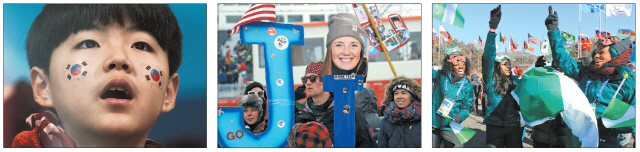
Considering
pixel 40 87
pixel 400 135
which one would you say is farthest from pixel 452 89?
pixel 40 87

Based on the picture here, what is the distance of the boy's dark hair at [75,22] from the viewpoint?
176 inches

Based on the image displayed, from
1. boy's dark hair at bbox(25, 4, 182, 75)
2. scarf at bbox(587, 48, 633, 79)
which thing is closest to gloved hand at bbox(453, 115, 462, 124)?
scarf at bbox(587, 48, 633, 79)

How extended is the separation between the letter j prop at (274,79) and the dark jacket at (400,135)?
1.10 metres

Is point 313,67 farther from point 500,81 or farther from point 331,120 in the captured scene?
point 500,81

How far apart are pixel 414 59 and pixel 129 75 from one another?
3.16m

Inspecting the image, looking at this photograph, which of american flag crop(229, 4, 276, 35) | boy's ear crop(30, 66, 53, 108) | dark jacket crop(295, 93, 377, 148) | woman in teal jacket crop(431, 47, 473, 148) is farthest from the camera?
woman in teal jacket crop(431, 47, 473, 148)

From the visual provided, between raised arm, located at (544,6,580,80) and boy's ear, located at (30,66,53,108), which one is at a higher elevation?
raised arm, located at (544,6,580,80)

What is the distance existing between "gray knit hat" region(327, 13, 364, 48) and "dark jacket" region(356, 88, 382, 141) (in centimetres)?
64

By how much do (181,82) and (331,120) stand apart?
1.79 meters

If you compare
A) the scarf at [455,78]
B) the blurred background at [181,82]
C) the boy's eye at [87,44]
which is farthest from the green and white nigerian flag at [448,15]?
the boy's eye at [87,44]

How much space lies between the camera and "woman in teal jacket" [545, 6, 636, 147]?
4938 mm

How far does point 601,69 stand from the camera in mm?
4945

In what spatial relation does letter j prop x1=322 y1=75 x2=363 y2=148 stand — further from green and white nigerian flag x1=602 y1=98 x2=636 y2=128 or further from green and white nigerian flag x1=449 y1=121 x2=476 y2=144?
green and white nigerian flag x1=602 y1=98 x2=636 y2=128

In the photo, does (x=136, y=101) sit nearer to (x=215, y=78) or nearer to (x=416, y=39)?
(x=215, y=78)
